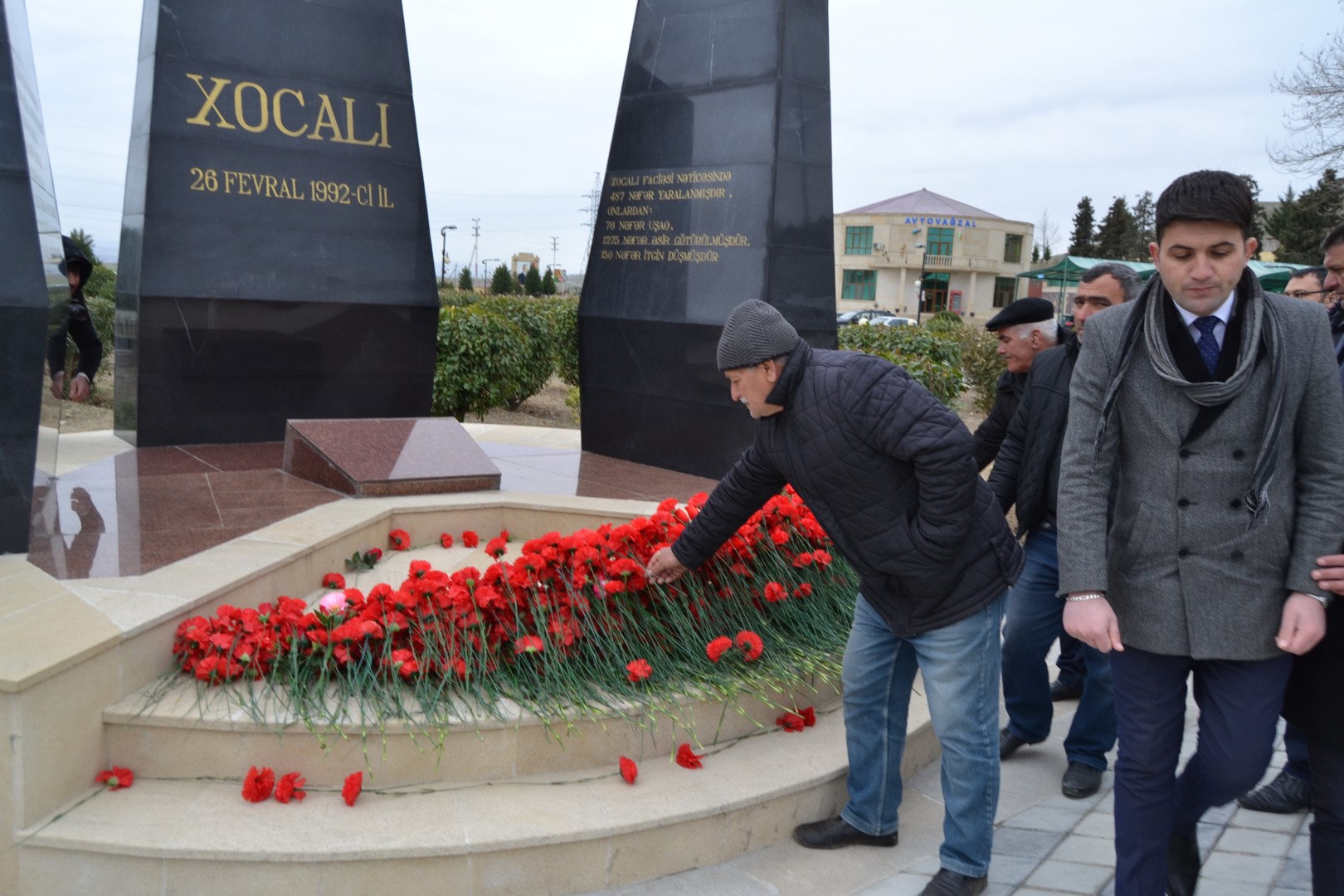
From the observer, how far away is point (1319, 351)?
2.16m

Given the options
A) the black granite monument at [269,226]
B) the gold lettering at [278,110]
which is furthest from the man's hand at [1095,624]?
the gold lettering at [278,110]

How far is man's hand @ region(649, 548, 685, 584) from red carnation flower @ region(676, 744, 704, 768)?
0.51 meters

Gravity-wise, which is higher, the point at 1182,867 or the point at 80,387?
the point at 80,387

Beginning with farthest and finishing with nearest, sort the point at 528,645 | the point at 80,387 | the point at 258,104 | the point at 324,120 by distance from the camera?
the point at 324,120 < the point at 258,104 < the point at 80,387 < the point at 528,645

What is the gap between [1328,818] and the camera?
2.29 m

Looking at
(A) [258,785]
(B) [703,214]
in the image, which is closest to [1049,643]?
(A) [258,785]

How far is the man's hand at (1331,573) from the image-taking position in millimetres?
2119

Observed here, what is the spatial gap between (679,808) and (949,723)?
0.79m

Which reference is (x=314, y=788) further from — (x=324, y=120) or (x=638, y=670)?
(x=324, y=120)

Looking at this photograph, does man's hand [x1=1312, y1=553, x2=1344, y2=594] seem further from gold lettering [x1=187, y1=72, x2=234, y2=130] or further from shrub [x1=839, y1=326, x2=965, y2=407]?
shrub [x1=839, y1=326, x2=965, y2=407]

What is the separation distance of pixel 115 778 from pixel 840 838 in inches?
80.1

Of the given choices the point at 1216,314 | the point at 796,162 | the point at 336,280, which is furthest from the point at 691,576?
the point at 336,280

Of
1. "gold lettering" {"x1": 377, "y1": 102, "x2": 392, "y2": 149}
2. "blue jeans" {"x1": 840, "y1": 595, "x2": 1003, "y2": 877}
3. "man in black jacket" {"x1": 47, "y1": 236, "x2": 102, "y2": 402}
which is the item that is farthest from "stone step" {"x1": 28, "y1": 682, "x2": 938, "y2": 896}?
"gold lettering" {"x1": 377, "y1": 102, "x2": 392, "y2": 149}

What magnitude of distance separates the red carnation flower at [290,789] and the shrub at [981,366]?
12181mm
